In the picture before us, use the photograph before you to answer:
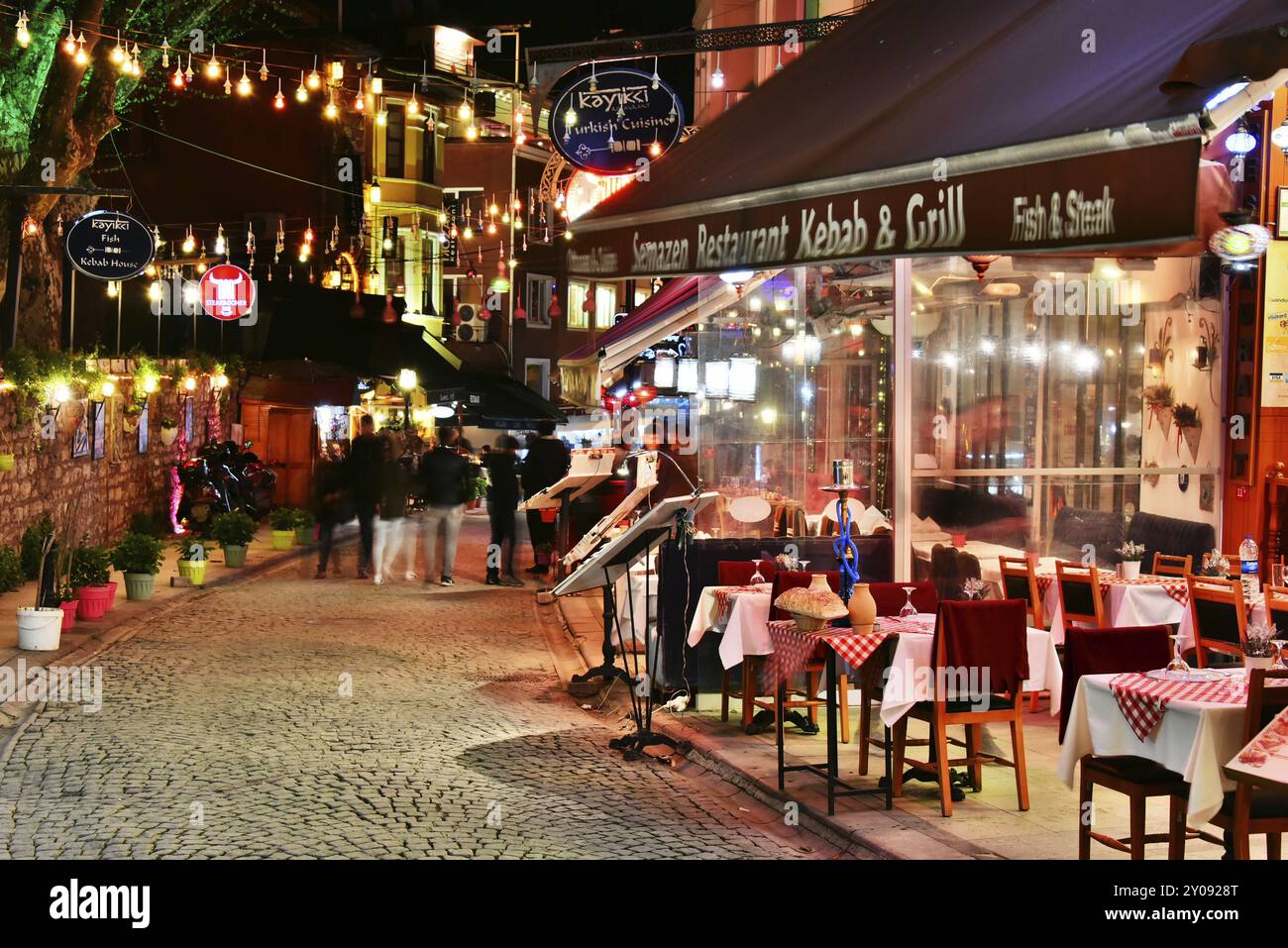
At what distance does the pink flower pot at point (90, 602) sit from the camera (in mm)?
15031

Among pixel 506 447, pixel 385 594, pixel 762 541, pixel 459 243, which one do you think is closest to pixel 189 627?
pixel 385 594

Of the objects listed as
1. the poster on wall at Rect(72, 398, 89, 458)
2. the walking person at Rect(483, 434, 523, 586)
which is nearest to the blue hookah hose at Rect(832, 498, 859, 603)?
the walking person at Rect(483, 434, 523, 586)

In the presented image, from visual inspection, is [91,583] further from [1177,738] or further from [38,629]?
[1177,738]

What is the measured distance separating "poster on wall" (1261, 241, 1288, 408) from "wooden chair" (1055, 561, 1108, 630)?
269 cm

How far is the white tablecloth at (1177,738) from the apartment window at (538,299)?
46779 millimetres

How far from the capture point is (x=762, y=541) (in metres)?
11.6

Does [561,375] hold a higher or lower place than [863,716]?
higher

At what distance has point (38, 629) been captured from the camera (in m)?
13.0

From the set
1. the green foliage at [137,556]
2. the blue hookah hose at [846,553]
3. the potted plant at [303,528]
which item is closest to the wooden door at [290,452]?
the potted plant at [303,528]

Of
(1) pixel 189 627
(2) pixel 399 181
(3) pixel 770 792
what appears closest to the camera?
(3) pixel 770 792

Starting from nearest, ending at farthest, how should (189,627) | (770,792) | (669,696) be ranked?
(770,792) → (669,696) → (189,627)

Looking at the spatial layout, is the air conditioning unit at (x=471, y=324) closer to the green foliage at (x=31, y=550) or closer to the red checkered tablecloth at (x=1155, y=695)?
the green foliage at (x=31, y=550)
